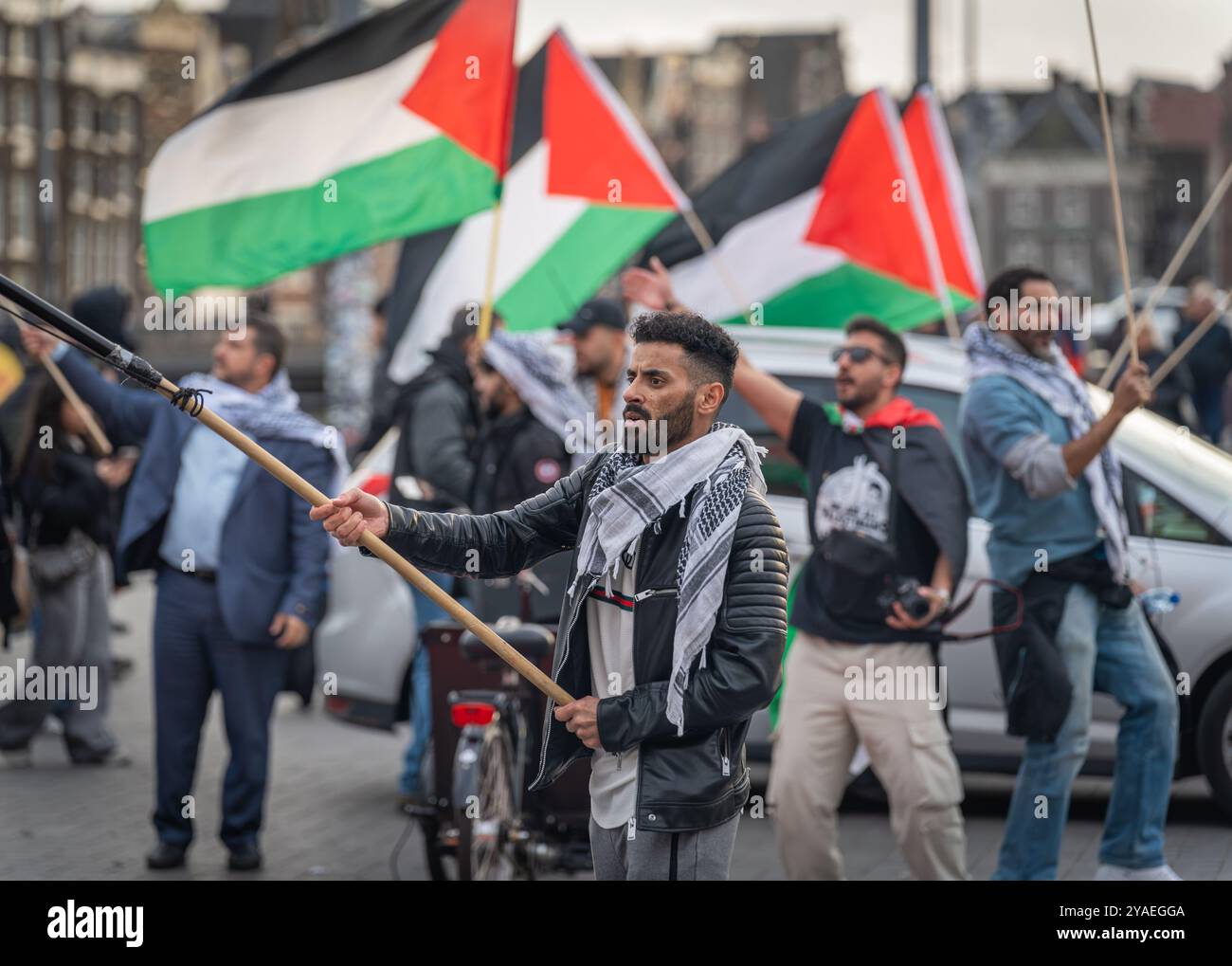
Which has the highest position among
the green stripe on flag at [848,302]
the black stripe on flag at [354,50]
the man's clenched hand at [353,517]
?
the black stripe on flag at [354,50]

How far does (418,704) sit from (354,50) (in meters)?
2.66

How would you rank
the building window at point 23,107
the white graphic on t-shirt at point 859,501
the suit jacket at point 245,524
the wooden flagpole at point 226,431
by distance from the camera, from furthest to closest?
the building window at point 23,107 < the suit jacket at point 245,524 < the white graphic on t-shirt at point 859,501 < the wooden flagpole at point 226,431

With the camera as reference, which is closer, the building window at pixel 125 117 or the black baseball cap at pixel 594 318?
the black baseball cap at pixel 594 318

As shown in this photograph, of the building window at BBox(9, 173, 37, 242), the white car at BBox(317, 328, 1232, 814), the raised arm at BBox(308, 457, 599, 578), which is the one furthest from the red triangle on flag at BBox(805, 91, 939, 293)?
the building window at BBox(9, 173, 37, 242)

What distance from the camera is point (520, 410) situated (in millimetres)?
7254

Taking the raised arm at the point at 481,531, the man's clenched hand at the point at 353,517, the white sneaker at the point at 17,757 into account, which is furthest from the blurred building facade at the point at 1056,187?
the man's clenched hand at the point at 353,517

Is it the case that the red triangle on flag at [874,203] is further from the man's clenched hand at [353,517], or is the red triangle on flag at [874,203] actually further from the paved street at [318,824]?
the man's clenched hand at [353,517]

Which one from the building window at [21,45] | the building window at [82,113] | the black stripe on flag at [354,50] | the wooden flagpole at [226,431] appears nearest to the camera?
the wooden flagpole at [226,431]

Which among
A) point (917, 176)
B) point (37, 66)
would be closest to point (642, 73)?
point (37, 66)

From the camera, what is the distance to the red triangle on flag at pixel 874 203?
8797 millimetres

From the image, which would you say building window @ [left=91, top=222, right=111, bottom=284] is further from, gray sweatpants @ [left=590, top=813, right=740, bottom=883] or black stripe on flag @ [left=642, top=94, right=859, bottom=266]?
gray sweatpants @ [left=590, top=813, right=740, bottom=883]

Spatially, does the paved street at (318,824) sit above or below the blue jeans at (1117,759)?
below

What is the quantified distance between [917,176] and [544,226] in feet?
5.89
